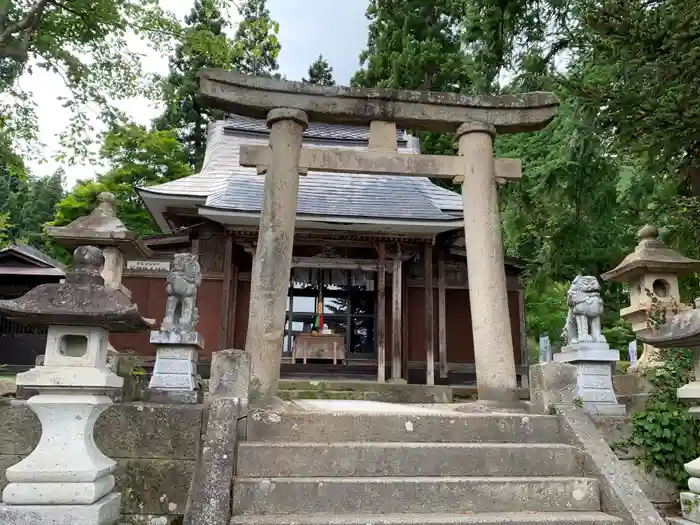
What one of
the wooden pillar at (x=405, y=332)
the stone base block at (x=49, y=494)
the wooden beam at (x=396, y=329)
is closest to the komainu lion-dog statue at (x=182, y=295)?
the stone base block at (x=49, y=494)

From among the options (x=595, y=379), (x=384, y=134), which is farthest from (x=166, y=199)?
(x=595, y=379)

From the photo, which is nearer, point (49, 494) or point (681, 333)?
point (49, 494)

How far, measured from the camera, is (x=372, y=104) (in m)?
6.23

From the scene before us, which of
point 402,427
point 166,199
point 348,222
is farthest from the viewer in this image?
point 166,199

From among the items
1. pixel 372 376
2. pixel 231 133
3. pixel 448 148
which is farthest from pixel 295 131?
pixel 448 148

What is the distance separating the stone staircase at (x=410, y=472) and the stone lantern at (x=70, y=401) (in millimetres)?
1051

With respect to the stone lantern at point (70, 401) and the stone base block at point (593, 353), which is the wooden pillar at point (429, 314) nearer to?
the stone base block at point (593, 353)

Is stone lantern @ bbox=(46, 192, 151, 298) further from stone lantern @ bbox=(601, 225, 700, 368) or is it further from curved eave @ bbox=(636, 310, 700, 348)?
stone lantern @ bbox=(601, 225, 700, 368)

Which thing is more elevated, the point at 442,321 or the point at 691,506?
the point at 442,321

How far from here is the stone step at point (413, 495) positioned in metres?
3.77

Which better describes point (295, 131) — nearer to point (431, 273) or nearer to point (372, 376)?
point (431, 273)

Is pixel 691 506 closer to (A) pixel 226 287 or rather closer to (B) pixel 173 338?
(B) pixel 173 338

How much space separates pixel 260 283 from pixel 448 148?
16.9 metres

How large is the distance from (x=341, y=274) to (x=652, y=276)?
22.6 feet
